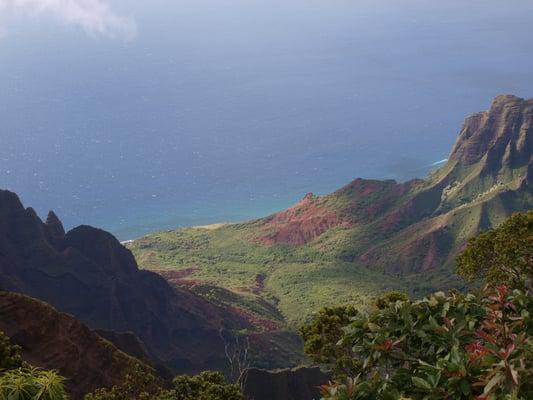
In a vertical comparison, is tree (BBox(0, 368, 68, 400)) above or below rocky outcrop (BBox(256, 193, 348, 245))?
below

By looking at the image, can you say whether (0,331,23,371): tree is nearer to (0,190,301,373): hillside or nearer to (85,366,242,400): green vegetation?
(85,366,242,400): green vegetation

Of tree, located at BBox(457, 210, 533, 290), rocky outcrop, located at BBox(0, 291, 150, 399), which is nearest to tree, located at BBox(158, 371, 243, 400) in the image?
rocky outcrop, located at BBox(0, 291, 150, 399)

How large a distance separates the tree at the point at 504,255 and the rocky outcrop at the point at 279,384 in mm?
A: 20310

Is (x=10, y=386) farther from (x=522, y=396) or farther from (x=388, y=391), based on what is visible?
(x=522, y=396)

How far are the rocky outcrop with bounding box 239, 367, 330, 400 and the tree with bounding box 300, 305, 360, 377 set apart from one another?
28503 mm

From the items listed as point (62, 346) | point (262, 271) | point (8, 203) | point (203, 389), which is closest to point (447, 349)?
point (203, 389)

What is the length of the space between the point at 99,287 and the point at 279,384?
1155 inches

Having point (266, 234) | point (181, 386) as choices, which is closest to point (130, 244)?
point (266, 234)

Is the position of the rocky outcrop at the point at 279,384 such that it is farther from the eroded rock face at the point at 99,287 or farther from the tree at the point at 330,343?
the tree at the point at 330,343

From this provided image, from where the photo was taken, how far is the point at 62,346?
4072cm

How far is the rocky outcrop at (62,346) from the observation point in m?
39.7

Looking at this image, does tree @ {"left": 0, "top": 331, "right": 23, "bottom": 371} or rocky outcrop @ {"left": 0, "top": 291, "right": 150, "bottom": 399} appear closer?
tree @ {"left": 0, "top": 331, "right": 23, "bottom": 371}

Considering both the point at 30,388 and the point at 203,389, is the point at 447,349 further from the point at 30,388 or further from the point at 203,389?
the point at 203,389

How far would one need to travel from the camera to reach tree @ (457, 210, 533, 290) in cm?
3550
